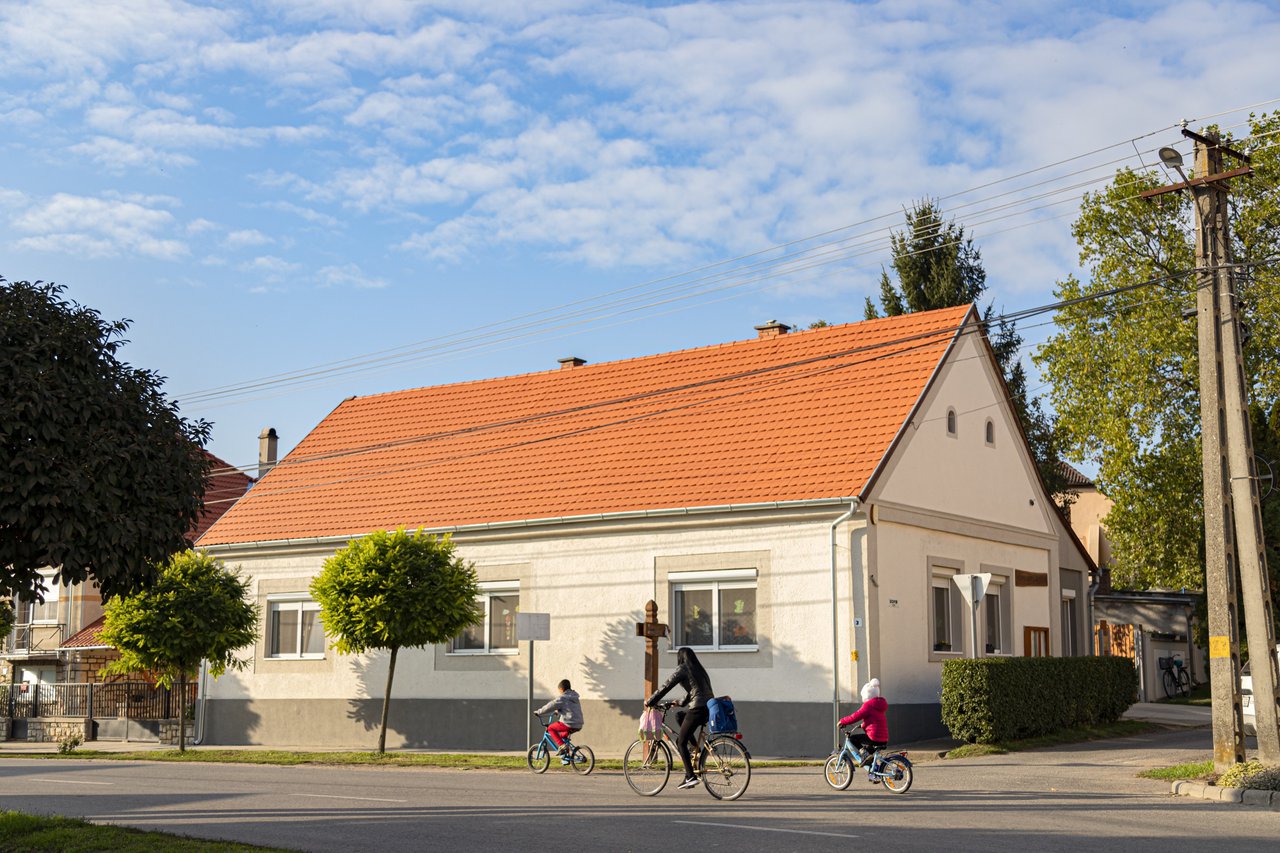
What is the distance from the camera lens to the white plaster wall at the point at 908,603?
23.7 metres

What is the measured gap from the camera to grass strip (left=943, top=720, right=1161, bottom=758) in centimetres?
2197

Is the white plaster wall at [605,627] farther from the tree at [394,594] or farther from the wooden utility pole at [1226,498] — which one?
the wooden utility pole at [1226,498]

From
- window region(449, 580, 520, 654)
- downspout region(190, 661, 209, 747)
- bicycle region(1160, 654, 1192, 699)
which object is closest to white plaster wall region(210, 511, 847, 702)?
window region(449, 580, 520, 654)

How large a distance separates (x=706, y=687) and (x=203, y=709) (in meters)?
19.0

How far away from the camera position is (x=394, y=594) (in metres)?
25.1

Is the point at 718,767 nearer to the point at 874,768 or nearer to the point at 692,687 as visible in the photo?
the point at 692,687

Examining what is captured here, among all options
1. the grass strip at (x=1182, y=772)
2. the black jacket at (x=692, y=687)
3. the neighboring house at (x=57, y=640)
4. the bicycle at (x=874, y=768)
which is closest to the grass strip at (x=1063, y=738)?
the grass strip at (x=1182, y=772)

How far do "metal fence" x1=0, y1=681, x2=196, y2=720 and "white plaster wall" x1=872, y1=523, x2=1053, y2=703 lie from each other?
19623 mm

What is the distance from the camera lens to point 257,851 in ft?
36.6

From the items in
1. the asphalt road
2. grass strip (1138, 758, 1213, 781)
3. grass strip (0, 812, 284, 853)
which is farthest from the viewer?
grass strip (1138, 758, 1213, 781)

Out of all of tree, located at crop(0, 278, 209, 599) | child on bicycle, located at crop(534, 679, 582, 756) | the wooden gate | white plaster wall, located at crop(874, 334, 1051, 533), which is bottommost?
child on bicycle, located at crop(534, 679, 582, 756)

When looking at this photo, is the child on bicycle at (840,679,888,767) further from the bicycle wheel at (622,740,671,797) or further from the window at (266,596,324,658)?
the window at (266,596,324,658)

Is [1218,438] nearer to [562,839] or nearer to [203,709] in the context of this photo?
[562,839]

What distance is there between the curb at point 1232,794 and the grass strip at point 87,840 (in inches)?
430
